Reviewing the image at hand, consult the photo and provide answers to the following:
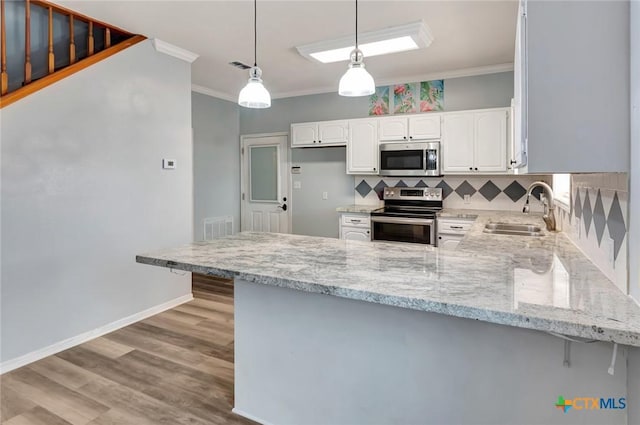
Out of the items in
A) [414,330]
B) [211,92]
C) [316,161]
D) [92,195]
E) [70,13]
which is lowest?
[414,330]

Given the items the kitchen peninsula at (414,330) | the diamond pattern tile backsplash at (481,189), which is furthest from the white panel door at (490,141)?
the kitchen peninsula at (414,330)

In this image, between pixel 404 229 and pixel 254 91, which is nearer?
pixel 254 91

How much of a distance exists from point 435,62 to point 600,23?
314 cm

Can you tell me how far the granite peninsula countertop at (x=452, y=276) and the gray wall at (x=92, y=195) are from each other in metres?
1.55

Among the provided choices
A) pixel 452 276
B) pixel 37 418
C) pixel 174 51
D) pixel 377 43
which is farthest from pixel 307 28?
pixel 37 418

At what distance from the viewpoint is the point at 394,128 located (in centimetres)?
458

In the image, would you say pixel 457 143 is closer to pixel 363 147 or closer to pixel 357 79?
pixel 363 147

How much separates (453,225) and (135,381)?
3.34 metres

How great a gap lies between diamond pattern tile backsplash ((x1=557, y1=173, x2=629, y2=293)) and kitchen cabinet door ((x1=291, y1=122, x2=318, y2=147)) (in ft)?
11.2

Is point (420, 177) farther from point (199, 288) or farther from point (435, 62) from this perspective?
point (199, 288)

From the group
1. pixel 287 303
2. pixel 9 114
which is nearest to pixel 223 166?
pixel 9 114

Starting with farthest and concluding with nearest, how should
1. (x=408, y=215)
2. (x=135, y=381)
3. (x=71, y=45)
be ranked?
(x=408, y=215) → (x=71, y=45) → (x=135, y=381)

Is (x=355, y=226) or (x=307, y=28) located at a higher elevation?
(x=307, y=28)

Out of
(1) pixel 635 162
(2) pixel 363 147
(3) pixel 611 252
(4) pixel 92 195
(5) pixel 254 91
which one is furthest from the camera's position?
(2) pixel 363 147
